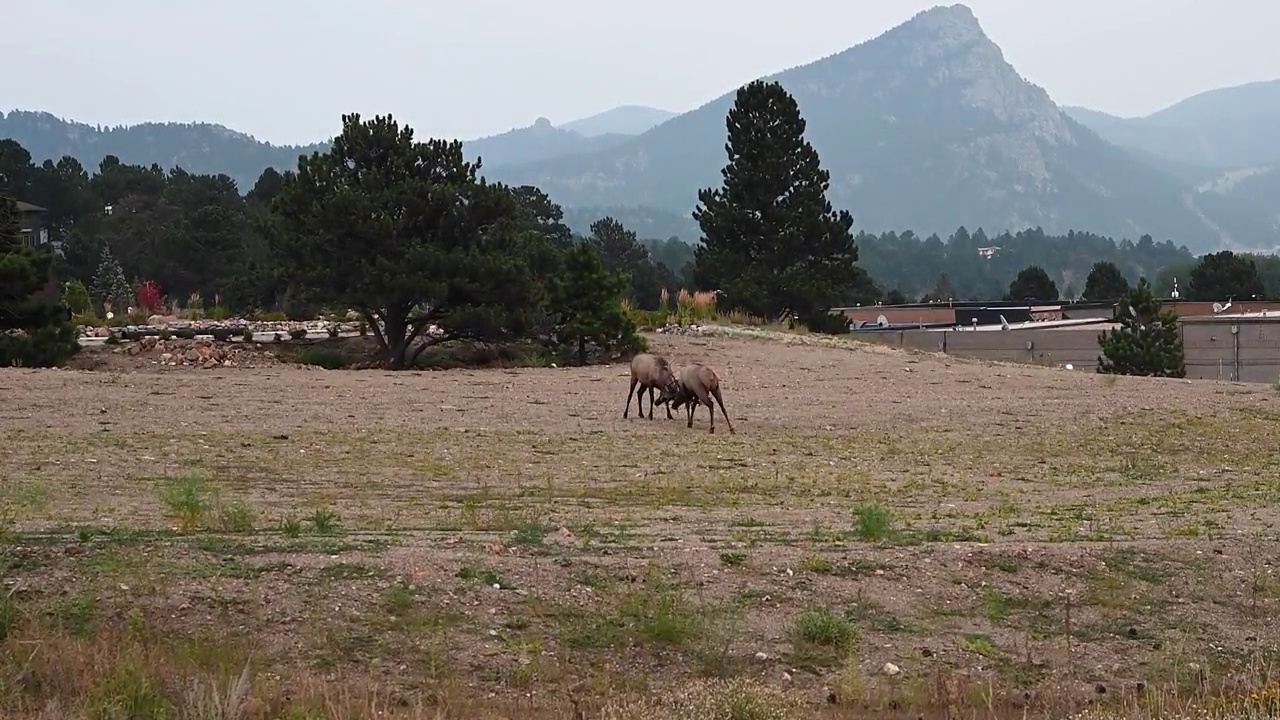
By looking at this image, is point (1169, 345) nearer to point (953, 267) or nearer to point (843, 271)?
point (843, 271)

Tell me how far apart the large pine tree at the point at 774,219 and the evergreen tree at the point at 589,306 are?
A: 52.5 feet

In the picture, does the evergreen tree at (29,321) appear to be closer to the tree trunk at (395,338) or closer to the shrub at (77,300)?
the tree trunk at (395,338)

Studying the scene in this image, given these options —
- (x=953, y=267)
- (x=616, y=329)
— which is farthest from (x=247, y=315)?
(x=953, y=267)

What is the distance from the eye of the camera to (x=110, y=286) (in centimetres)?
6150

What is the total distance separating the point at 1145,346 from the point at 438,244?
25368 millimetres

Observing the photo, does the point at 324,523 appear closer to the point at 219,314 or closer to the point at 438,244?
→ the point at 438,244

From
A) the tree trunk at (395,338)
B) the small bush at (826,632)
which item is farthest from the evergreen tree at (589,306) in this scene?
the small bush at (826,632)

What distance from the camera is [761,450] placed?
18.4 meters

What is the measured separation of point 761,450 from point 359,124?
17176 mm

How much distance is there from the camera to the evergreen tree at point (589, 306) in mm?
31797

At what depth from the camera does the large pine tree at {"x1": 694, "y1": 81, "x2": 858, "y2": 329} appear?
160 ft

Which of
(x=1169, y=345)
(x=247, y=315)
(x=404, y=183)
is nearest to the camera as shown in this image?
(x=404, y=183)

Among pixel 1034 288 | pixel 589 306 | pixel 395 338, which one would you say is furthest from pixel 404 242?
pixel 1034 288

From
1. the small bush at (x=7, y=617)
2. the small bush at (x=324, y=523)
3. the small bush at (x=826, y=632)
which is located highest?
the small bush at (x=324, y=523)
